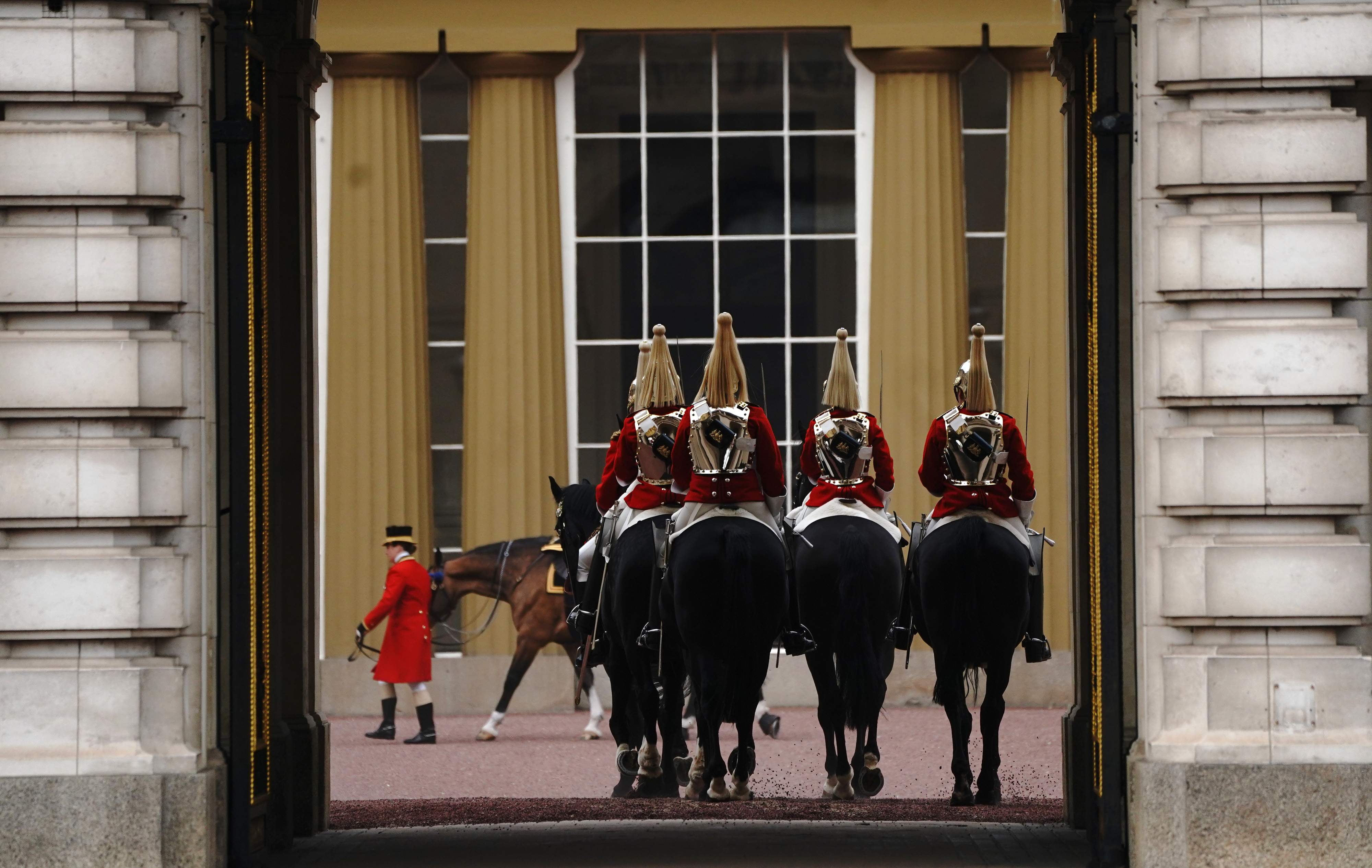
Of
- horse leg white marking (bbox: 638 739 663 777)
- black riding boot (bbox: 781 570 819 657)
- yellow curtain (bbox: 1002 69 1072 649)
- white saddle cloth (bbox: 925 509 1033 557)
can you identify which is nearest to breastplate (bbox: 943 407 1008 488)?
white saddle cloth (bbox: 925 509 1033 557)

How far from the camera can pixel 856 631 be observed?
1116 cm

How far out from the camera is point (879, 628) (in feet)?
36.9

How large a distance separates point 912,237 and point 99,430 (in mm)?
12254

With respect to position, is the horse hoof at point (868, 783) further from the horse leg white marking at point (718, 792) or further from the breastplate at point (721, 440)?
the breastplate at point (721, 440)

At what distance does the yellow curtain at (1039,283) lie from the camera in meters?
19.8

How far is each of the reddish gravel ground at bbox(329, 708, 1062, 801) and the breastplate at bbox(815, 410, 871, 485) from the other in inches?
64.2

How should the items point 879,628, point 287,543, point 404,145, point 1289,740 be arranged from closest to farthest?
point 1289,740, point 287,543, point 879,628, point 404,145

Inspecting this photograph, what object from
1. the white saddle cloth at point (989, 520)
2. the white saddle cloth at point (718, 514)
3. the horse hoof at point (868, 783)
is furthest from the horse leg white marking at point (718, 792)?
the white saddle cloth at point (989, 520)

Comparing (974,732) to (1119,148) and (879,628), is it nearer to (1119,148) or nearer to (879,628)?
(879,628)

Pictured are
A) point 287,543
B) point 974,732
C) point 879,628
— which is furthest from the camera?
point 974,732

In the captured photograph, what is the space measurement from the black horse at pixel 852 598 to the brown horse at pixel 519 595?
550 cm

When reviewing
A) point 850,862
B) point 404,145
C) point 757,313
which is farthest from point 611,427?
point 850,862

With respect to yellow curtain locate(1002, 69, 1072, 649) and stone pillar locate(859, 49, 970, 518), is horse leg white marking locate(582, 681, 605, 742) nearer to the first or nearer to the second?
stone pillar locate(859, 49, 970, 518)

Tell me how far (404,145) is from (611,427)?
3033 mm
